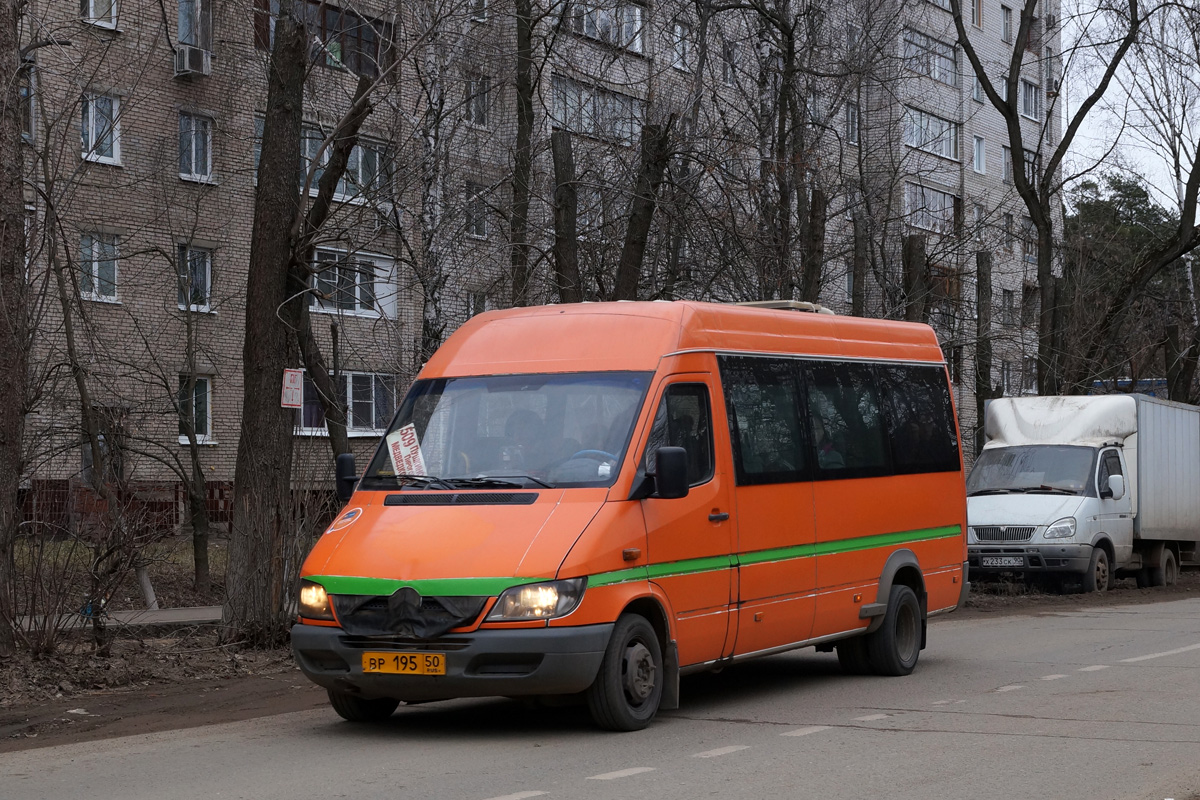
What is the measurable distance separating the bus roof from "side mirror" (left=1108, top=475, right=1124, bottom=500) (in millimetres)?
12430

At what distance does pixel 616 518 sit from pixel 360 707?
6.66 feet

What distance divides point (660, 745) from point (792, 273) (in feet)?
47.8

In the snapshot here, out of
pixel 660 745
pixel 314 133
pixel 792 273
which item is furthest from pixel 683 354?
pixel 314 133

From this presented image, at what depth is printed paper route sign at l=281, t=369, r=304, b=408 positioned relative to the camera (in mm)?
13680

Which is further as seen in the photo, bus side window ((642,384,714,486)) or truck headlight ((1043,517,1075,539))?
truck headlight ((1043,517,1075,539))

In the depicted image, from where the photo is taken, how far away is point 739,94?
907 inches

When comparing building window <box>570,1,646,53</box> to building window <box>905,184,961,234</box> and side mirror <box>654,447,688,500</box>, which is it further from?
side mirror <box>654,447,688,500</box>

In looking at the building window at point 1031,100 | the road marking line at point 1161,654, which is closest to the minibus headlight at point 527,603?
the road marking line at point 1161,654

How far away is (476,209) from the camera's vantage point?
64.7 feet

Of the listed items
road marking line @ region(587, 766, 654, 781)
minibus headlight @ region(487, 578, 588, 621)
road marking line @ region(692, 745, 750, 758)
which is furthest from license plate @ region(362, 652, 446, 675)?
road marking line @ region(692, 745, 750, 758)

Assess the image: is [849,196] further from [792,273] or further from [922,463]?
[922,463]

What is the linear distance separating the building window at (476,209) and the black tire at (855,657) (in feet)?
29.1

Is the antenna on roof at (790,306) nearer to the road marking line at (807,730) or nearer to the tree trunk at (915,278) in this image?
the road marking line at (807,730)

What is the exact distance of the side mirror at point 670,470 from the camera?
916 centimetres
